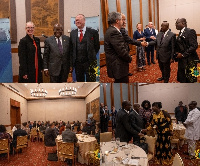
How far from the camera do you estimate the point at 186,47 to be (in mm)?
2938

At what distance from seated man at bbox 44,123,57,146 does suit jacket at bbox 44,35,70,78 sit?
2.10 ft

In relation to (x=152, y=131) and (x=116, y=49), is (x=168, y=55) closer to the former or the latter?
(x=116, y=49)

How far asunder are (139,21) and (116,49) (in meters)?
0.36

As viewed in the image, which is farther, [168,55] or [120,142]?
[120,142]

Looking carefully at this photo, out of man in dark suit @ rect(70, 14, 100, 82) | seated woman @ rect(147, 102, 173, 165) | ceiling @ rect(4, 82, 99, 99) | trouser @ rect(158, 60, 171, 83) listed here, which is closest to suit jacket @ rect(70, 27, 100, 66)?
man in dark suit @ rect(70, 14, 100, 82)

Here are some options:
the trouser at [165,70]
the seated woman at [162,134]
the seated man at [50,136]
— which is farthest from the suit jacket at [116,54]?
the seated man at [50,136]

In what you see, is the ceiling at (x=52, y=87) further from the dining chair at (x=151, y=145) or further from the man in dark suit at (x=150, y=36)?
the dining chair at (x=151, y=145)

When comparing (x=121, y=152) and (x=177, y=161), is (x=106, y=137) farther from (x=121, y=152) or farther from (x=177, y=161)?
(x=177, y=161)

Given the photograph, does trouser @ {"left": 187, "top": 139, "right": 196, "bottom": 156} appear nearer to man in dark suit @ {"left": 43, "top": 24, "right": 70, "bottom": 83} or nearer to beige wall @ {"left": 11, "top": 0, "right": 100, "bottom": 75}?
man in dark suit @ {"left": 43, "top": 24, "right": 70, "bottom": 83}

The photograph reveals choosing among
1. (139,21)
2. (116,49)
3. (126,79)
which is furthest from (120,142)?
(139,21)

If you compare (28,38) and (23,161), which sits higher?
(28,38)

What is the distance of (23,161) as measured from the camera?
3223 millimetres

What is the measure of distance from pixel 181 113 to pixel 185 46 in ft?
2.46

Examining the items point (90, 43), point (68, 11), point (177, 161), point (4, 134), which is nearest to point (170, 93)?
point (177, 161)
